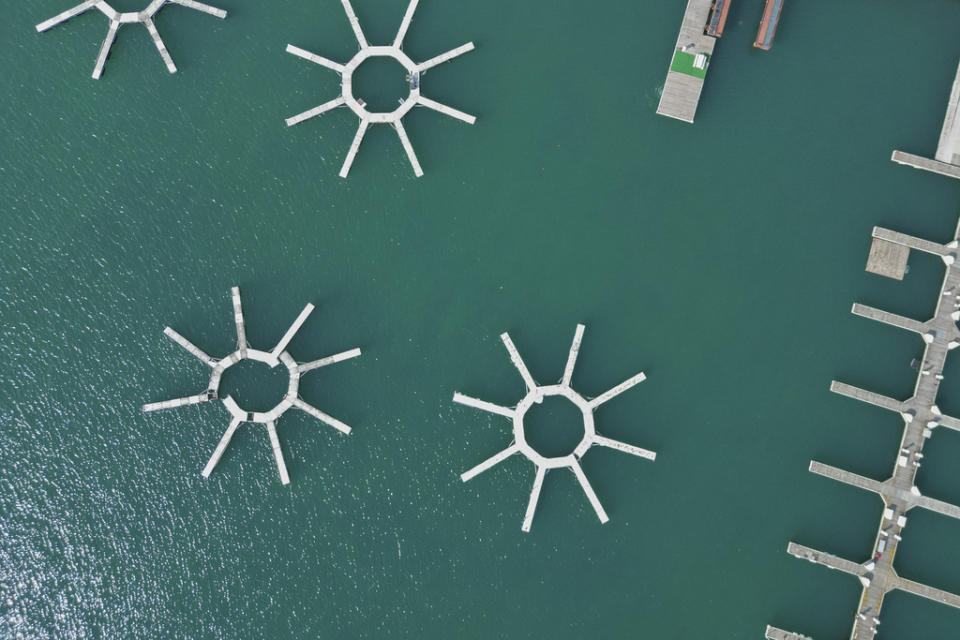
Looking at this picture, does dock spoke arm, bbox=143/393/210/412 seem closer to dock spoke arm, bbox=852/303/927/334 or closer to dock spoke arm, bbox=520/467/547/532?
dock spoke arm, bbox=520/467/547/532

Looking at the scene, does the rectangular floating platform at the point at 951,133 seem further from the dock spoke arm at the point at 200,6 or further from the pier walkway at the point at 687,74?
the dock spoke arm at the point at 200,6

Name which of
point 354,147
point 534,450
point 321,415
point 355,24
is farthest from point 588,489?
point 355,24

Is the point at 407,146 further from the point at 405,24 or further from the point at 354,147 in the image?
the point at 405,24

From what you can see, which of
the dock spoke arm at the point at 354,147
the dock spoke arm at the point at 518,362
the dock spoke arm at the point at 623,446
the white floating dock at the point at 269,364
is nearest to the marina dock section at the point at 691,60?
the dock spoke arm at the point at 518,362

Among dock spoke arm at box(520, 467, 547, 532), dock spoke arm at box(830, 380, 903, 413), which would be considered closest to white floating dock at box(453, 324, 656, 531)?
dock spoke arm at box(520, 467, 547, 532)

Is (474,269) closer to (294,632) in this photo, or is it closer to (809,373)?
(809,373)

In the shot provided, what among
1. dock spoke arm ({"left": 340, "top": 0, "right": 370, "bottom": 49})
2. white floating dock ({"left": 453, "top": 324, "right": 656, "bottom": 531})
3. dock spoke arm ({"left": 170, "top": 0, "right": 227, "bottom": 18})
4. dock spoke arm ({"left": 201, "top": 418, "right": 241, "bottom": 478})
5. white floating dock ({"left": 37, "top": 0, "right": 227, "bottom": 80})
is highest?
dock spoke arm ({"left": 340, "top": 0, "right": 370, "bottom": 49})
